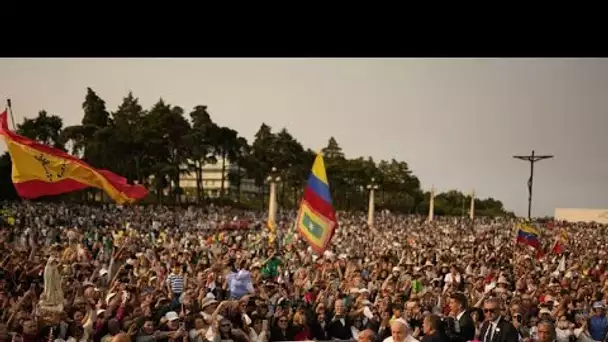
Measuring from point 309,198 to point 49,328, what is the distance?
526 cm

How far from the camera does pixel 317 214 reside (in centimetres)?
1008

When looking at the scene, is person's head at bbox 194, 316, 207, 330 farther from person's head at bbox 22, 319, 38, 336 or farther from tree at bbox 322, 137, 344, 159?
tree at bbox 322, 137, 344, 159

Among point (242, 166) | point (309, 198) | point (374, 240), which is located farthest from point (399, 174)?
point (309, 198)

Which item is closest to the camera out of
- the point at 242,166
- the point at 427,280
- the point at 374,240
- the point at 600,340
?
the point at 600,340

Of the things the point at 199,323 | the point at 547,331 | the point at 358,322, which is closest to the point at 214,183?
the point at 358,322

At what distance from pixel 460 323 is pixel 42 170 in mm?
5360

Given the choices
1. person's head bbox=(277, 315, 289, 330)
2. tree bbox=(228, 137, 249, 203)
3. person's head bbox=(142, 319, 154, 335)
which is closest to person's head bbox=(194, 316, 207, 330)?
person's head bbox=(142, 319, 154, 335)

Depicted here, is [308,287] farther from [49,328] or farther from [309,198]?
[49,328]

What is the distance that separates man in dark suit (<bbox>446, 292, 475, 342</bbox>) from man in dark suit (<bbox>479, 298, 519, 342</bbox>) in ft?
1.14

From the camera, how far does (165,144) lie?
40.1 metres

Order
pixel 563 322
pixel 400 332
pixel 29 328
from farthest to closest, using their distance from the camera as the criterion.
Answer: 1. pixel 563 322
2. pixel 29 328
3. pixel 400 332

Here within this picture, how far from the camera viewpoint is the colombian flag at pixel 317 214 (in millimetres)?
9891

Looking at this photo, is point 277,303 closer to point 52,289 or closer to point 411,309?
point 411,309

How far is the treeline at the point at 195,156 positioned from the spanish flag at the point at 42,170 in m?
20.8
